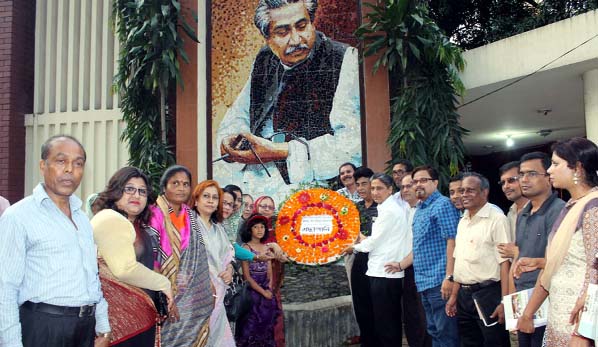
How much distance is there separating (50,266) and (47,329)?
0.25m

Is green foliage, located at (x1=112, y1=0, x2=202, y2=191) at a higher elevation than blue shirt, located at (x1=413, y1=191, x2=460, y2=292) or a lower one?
higher

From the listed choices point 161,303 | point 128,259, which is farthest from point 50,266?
point 161,303

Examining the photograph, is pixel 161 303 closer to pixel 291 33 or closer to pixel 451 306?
pixel 451 306

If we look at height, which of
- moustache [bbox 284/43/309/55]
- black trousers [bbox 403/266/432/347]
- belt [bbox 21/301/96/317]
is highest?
moustache [bbox 284/43/309/55]

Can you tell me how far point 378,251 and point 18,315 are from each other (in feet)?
9.68

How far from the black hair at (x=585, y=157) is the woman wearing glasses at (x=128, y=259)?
83.7 inches

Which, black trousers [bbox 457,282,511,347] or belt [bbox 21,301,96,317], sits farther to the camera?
black trousers [bbox 457,282,511,347]

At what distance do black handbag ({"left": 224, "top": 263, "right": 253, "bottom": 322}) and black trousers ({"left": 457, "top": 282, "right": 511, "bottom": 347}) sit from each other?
5.10 feet

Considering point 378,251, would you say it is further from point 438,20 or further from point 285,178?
point 438,20

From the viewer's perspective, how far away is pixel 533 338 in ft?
10.5

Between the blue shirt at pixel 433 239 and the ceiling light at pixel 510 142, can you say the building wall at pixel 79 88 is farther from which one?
the ceiling light at pixel 510 142

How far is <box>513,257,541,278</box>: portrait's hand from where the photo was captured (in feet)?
10.4

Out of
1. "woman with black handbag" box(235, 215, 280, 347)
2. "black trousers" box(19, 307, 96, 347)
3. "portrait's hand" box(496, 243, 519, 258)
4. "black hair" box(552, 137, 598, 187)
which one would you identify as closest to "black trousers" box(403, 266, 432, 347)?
"woman with black handbag" box(235, 215, 280, 347)

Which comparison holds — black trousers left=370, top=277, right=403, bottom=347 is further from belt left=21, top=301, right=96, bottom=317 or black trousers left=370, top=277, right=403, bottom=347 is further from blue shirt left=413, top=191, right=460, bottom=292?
belt left=21, top=301, right=96, bottom=317
